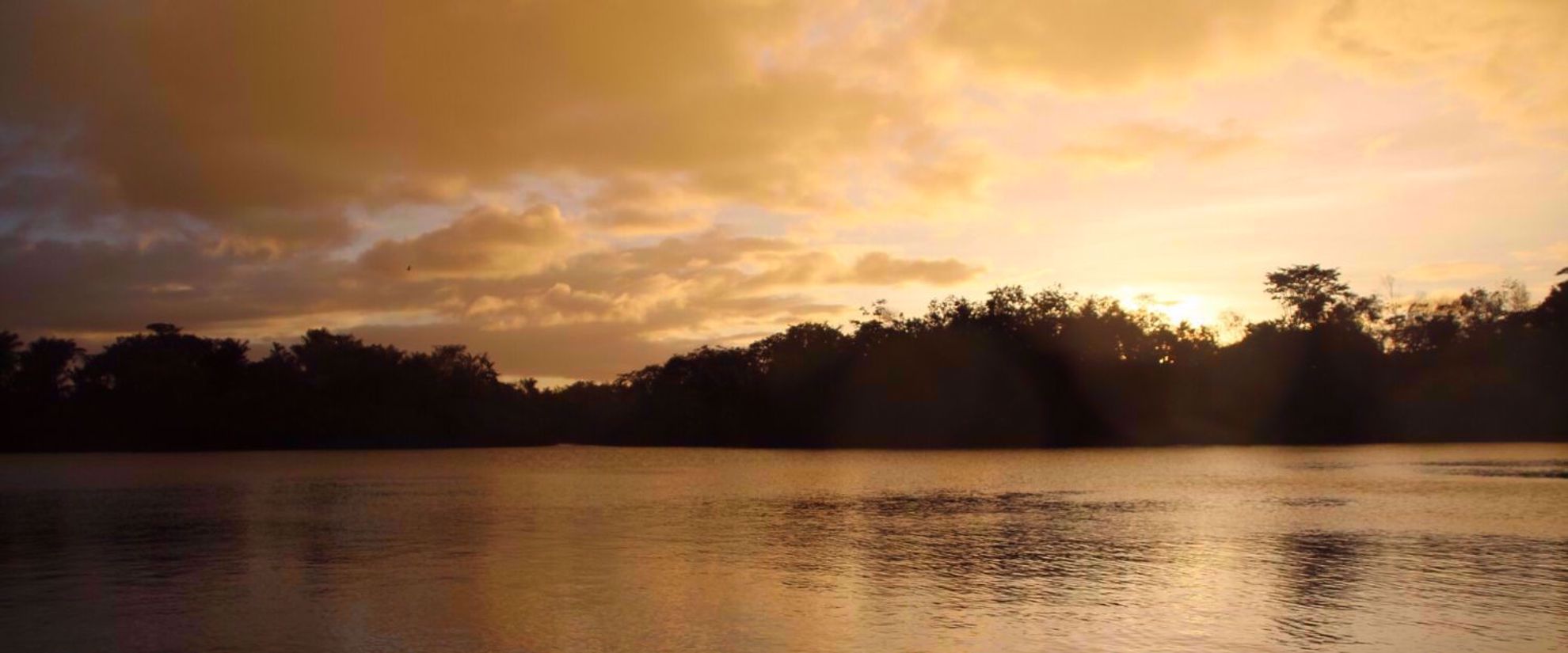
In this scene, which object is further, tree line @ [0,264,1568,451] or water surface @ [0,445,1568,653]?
tree line @ [0,264,1568,451]

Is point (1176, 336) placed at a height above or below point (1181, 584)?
above

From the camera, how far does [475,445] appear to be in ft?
460

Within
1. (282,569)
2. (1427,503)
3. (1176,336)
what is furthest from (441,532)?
(1176,336)

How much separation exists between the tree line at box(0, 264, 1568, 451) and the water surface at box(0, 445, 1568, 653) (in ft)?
194

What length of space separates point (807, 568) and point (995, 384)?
83847 mm

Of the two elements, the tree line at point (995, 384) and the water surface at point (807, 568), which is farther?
the tree line at point (995, 384)

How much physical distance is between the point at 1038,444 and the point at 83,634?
295 ft

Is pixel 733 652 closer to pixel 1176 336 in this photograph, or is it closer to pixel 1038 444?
pixel 1038 444

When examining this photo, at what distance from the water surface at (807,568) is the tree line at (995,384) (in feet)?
194

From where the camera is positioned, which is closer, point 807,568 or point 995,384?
point 807,568

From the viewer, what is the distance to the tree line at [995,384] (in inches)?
3835

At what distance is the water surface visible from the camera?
45.5 feet

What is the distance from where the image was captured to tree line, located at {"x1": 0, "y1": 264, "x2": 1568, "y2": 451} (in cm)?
9741

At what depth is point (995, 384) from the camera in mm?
101438
